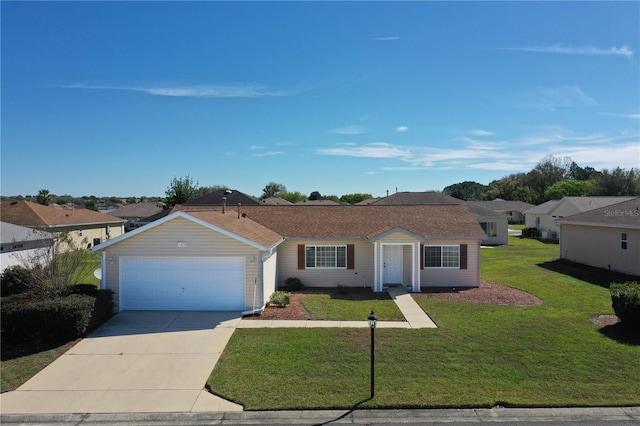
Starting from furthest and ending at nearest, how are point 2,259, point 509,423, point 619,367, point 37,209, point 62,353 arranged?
1. point 37,209
2. point 2,259
3. point 62,353
4. point 619,367
5. point 509,423

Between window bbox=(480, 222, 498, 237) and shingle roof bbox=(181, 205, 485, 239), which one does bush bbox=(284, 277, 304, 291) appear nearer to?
shingle roof bbox=(181, 205, 485, 239)

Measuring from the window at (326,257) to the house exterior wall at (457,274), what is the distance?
4.06m

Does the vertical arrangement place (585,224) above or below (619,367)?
above

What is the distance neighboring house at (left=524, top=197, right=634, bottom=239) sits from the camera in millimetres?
36116

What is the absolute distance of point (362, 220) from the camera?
820 inches

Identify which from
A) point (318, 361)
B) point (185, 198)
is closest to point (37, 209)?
point (185, 198)

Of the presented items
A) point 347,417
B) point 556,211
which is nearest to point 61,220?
point 347,417

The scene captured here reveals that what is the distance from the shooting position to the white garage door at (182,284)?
14336mm

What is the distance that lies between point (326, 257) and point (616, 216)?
18255mm

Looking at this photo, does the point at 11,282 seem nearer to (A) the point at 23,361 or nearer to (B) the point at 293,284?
(A) the point at 23,361

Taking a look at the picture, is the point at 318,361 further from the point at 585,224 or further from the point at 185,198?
the point at 185,198

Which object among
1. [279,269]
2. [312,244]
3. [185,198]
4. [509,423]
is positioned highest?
[185,198]

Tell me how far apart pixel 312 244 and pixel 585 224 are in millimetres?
18709

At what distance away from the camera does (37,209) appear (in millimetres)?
34812
